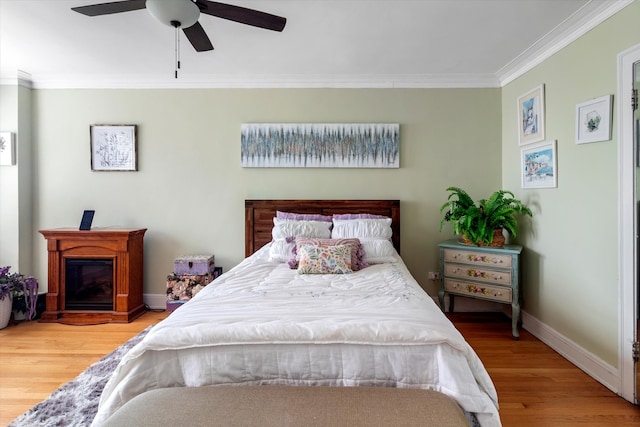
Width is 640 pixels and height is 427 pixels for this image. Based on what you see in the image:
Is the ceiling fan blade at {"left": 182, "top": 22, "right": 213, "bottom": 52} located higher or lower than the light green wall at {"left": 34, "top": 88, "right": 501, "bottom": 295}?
higher

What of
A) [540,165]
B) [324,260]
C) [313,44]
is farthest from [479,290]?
[313,44]

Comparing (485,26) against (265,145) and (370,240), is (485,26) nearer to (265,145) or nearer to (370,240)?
(370,240)

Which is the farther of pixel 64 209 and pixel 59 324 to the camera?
pixel 64 209

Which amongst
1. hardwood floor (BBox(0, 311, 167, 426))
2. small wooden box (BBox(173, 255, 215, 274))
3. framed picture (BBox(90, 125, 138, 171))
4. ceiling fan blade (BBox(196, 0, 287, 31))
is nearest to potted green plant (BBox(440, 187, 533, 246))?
ceiling fan blade (BBox(196, 0, 287, 31))

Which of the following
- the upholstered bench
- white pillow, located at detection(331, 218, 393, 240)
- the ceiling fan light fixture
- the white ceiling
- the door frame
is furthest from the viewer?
white pillow, located at detection(331, 218, 393, 240)

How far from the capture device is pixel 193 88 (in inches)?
139

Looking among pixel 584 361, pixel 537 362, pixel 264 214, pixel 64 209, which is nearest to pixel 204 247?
pixel 264 214

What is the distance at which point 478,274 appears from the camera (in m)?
2.99

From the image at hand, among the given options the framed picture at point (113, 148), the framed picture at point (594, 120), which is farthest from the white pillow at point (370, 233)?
the framed picture at point (113, 148)

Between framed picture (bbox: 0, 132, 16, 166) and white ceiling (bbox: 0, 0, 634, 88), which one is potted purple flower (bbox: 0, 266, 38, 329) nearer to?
framed picture (bbox: 0, 132, 16, 166)

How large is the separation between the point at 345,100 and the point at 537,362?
2.95m

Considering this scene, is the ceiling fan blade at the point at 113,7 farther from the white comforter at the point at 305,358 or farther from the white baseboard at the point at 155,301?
the white baseboard at the point at 155,301

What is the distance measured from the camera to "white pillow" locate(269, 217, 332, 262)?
289cm

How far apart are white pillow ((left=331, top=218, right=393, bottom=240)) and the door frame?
1683 millimetres
